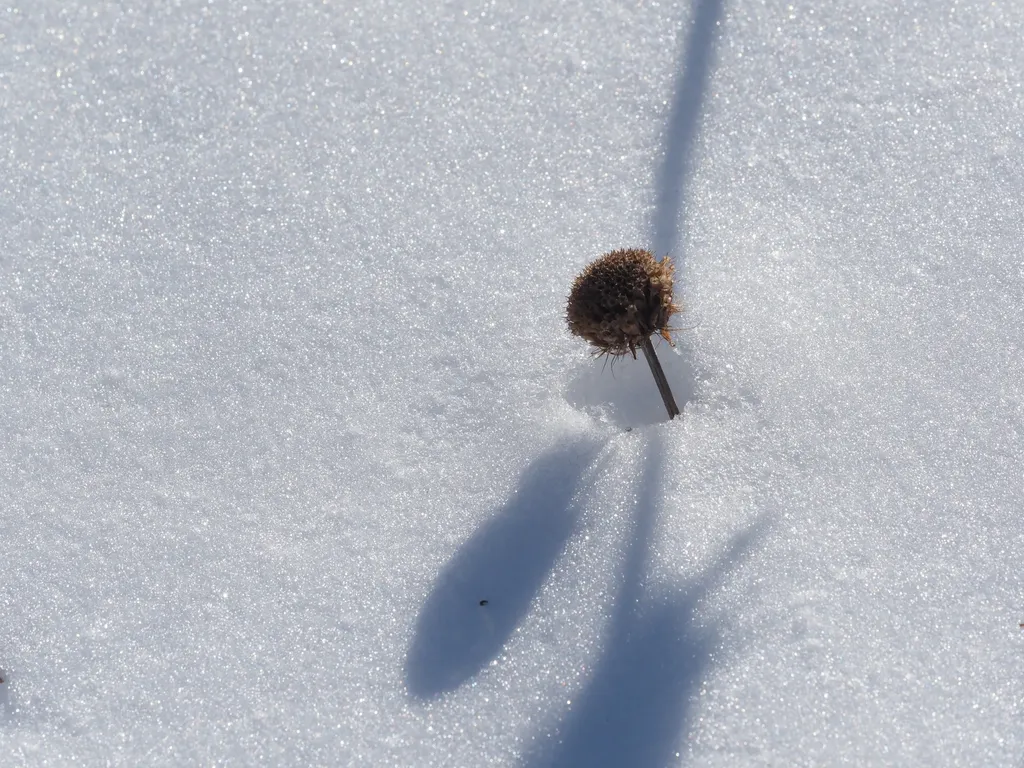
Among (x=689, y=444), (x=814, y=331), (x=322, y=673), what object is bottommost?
(x=322, y=673)


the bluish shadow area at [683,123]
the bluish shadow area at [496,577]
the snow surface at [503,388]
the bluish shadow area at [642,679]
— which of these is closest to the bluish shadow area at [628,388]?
the snow surface at [503,388]

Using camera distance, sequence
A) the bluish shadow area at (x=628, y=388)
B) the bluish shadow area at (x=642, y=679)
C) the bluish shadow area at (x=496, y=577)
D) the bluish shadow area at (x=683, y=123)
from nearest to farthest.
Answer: the bluish shadow area at (x=642, y=679) < the bluish shadow area at (x=496, y=577) < the bluish shadow area at (x=628, y=388) < the bluish shadow area at (x=683, y=123)

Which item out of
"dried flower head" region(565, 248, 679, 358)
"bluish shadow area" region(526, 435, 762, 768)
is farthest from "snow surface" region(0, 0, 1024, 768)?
"dried flower head" region(565, 248, 679, 358)

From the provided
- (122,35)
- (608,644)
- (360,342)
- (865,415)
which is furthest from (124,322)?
(865,415)

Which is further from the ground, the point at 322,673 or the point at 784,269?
the point at 784,269

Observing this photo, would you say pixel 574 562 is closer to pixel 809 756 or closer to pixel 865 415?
pixel 809 756

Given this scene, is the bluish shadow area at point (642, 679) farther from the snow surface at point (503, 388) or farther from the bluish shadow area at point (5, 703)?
the bluish shadow area at point (5, 703)

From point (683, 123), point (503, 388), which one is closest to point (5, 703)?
point (503, 388)

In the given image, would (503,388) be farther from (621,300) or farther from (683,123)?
(683,123)
